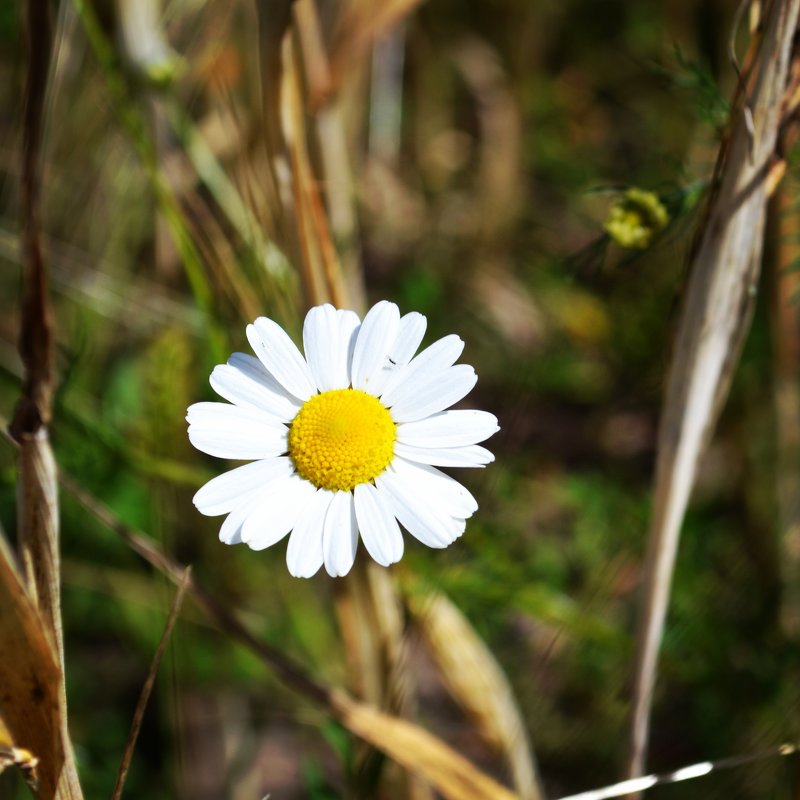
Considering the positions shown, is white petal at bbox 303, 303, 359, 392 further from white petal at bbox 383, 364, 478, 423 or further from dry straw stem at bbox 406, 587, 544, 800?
dry straw stem at bbox 406, 587, 544, 800

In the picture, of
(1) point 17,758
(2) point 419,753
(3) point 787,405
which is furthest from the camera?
(3) point 787,405

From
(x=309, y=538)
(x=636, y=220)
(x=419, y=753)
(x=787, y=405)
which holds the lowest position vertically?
(x=419, y=753)

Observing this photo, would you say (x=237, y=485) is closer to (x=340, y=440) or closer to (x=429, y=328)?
(x=340, y=440)

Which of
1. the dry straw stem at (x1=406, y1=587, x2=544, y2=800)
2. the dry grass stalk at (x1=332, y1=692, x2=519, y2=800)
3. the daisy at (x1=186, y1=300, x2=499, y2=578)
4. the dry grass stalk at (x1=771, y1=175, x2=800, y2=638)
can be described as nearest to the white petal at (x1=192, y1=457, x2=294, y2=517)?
the daisy at (x1=186, y1=300, x2=499, y2=578)

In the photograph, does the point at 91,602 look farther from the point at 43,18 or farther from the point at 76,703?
the point at 43,18

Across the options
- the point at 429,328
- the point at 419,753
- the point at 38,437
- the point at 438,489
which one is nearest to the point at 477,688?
the point at 419,753

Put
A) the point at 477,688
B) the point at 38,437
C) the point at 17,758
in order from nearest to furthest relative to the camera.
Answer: the point at 17,758, the point at 38,437, the point at 477,688

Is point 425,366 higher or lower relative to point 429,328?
lower

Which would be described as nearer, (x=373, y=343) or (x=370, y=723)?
(x=373, y=343)
